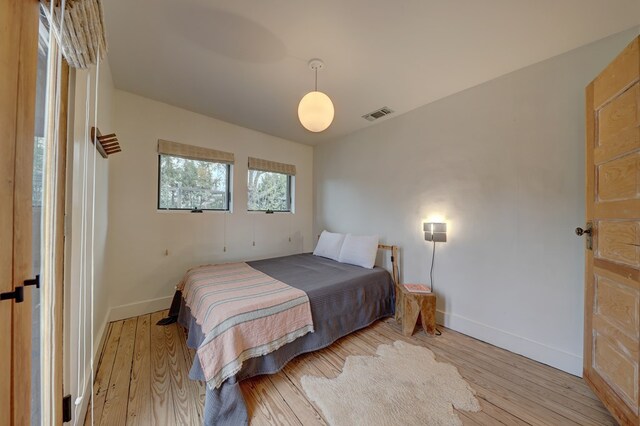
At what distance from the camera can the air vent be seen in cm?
295

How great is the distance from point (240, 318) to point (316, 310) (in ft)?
2.34

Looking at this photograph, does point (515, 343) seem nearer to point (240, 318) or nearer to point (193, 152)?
point (240, 318)

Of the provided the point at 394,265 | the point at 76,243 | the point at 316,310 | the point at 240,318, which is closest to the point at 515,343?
the point at 394,265

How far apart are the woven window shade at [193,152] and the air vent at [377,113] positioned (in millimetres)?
2022

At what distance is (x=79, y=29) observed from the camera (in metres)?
0.92

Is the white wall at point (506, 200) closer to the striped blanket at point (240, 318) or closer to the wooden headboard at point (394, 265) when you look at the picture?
the wooden headboard at point (394, 265)

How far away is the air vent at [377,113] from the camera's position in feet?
9.67

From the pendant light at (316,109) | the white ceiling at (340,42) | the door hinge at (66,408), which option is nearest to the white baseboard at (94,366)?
the door hinge at (66,408)

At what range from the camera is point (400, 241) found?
10.0 feet

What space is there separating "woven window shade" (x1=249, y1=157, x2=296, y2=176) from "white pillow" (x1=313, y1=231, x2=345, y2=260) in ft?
4.32

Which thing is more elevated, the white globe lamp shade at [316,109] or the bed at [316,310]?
the white globe lamp shade at [316,109]

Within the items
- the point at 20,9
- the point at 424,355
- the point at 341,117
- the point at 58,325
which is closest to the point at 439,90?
the point at 341,117

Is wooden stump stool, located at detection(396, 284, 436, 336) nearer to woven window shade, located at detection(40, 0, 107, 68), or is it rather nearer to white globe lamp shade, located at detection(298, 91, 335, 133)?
white globe lamp shade, located at detection(298, 91, 335, 133)

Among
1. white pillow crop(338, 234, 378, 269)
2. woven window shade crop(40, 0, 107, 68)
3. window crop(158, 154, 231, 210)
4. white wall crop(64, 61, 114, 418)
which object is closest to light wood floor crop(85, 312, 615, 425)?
white wall crop(64, 61, 114, 418)
